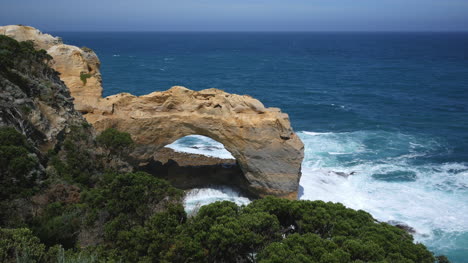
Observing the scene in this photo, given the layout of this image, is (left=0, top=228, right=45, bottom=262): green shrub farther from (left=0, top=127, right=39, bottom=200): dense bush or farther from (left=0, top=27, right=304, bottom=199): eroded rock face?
(left=0, top=27, right=304, bottom=199): eroded rock face

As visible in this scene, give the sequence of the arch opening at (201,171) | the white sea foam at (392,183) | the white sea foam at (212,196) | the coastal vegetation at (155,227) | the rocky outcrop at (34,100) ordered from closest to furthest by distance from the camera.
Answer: the coastal vegetation at (155,227), the rocky outcrop at (34,100), the white sea foam at (392,183), the white sea foam at (212,196), the arch opening at (201,171)

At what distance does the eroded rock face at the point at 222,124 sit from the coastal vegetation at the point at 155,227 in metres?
8.40

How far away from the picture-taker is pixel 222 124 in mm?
25281

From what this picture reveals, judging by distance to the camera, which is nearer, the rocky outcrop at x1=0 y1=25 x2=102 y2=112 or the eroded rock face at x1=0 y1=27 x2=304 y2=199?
the eroded rock face at x1=0 y1=27 x2=304 y2=199

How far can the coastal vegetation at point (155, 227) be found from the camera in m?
12.5

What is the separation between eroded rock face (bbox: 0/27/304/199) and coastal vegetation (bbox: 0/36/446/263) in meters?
8.40

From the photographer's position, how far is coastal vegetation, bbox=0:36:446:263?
1255 cm

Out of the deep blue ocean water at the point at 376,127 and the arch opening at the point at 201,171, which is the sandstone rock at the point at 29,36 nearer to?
the arch opening at the point at 201,171

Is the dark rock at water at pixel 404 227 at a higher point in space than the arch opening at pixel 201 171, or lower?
lower

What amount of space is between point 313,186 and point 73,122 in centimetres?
1716

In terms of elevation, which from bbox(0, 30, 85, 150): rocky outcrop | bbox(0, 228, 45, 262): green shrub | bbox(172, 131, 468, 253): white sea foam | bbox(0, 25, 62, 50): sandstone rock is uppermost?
bbox(0, 25, 62, 50): sandstone rock

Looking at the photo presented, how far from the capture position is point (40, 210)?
15.6 metres

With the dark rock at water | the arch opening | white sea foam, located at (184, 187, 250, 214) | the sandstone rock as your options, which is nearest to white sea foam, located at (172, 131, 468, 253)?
white sea foam, located at (184, 187, 250, 214)

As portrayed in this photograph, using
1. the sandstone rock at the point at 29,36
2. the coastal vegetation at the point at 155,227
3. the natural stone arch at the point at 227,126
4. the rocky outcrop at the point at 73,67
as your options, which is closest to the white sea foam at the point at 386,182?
the natural stone arch at the point at 227,126
